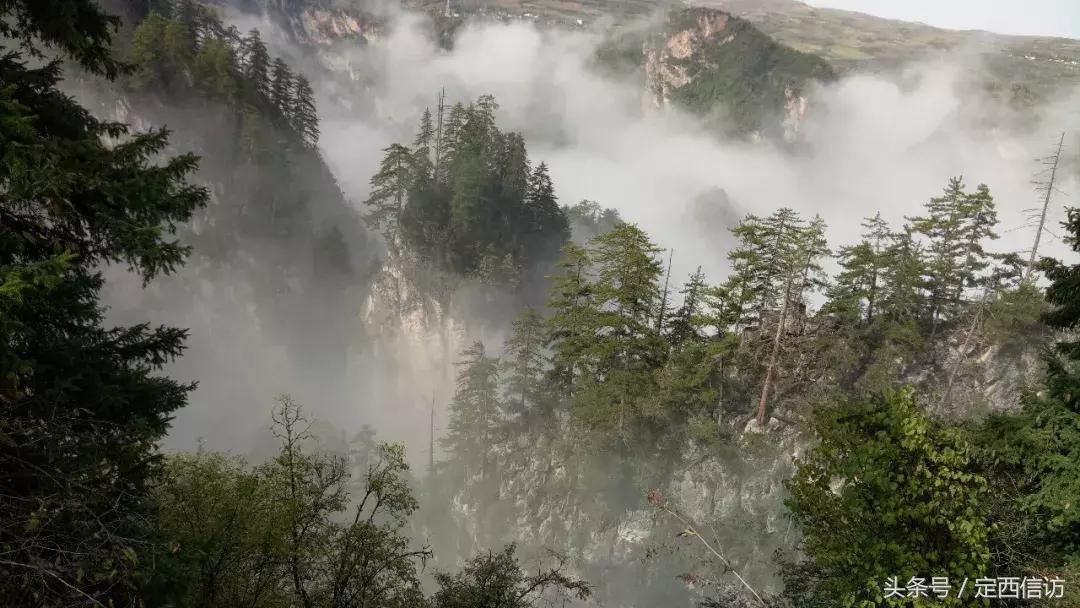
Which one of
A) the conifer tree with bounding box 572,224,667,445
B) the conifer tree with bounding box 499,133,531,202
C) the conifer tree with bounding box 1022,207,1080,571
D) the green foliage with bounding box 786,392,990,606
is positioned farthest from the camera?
the conifer tree with bounding box 499,133,531,202

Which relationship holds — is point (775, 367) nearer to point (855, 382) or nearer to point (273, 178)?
point (855, 382)

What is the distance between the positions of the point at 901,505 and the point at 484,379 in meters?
35.6

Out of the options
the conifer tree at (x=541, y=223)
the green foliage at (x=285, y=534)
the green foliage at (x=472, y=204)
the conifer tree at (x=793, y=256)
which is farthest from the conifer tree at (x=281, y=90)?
the green foliage at (x=285, y=534)

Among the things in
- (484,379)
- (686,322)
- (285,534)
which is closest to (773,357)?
(686,322)

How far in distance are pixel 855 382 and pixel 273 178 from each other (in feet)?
173

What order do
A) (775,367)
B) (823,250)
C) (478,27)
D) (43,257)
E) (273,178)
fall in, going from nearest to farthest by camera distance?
(43,257) → (823,250) → (775,367) → (273,178) → (478,27)

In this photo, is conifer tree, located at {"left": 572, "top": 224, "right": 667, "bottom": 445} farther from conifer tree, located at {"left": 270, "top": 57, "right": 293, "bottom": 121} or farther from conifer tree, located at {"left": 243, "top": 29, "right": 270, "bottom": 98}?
conifer tree, located at {"left": 270, "top": 57, "right": 293, "bottom": 121}

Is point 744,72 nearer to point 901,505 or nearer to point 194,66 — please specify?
point 194,66

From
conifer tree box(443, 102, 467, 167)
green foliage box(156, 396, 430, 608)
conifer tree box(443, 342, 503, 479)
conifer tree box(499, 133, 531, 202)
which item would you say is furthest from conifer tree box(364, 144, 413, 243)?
green foliage box(156, 396, 430, 608)

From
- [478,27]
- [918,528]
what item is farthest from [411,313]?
[478,27]

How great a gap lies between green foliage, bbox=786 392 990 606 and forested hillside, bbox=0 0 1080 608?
0.06 metres

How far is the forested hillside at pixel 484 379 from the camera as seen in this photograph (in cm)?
663

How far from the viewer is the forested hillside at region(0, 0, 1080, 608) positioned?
663 cm

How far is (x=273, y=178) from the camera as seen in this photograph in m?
54.8
